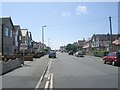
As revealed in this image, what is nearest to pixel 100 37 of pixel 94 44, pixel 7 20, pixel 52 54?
pixel 94 44

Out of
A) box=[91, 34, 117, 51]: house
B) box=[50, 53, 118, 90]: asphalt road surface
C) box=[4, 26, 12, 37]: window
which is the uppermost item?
box=[4, 26, 12, 37]: window

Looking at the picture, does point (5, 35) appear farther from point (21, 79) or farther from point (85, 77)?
point (21, 79)

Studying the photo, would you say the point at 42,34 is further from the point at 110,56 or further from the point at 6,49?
the point at 110,56

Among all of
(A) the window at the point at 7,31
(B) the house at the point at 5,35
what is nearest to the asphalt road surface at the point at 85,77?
(B) the house at the point at 5,35

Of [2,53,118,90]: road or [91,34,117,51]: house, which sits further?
[91,34,117,51]: house

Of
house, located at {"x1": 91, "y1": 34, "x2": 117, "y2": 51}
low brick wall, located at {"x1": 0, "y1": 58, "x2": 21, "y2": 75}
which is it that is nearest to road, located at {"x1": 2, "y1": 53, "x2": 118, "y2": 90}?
low brick wall, located at {"x1": 0, "y1": 58, "x2": 21, "y2": 75}

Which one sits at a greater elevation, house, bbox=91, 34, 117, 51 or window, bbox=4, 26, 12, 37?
window, bbox=4, 26, 12, 37

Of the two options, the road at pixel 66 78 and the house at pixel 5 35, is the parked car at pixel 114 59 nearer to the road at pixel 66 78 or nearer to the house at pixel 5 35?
the road at pixel 66 78

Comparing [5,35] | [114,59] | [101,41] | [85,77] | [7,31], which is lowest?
[85,77]

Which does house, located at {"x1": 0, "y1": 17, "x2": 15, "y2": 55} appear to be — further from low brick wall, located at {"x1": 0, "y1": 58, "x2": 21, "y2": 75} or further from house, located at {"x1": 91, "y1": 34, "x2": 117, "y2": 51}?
house, located at {"x1": 91, "y1": 34, "x2": 117, "y2": 51}

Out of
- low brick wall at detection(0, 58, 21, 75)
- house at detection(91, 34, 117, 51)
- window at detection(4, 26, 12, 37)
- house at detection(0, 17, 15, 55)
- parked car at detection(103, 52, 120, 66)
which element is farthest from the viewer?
house at detection(91, 34, 117, 51)

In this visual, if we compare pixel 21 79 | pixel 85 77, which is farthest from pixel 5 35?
pixel 21 79

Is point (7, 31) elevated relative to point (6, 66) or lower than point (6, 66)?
elevated

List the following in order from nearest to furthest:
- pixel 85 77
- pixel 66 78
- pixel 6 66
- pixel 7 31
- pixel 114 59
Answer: pixel 66 78 < pixel 85 77 < pixel 6 66 < pixel 114 59 < pixel 7 31
